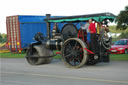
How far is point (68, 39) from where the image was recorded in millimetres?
11469

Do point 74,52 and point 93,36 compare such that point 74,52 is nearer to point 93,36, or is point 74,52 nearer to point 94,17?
point 93,36

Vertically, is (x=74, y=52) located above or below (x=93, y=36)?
below

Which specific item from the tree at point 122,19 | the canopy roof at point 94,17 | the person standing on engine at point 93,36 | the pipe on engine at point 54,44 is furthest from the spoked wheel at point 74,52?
the tree at point 122,19

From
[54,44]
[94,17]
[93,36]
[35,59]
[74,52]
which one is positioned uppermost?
[94,17]

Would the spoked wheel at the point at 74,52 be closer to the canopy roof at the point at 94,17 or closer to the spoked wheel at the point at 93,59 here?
the spoked wheel at the point at 93,59

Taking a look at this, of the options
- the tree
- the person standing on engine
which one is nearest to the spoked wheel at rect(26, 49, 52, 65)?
the person standing on engine

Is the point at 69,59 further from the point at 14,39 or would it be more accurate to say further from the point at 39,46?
the point at 14,39

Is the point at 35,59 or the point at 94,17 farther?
the point at 35,59

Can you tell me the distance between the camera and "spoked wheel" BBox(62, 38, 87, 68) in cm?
1114

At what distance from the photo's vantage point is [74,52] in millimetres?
11383

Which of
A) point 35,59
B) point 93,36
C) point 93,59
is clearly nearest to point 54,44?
point 35,59

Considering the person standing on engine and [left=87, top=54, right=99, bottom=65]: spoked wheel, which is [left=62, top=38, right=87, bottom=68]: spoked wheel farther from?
[left=87, top=54, right=99, bottom=65]: spoked wheel

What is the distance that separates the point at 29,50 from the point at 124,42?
28.3 feet

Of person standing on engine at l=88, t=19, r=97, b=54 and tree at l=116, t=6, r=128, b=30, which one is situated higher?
tree at l=116, t=6, r=128, b=30
